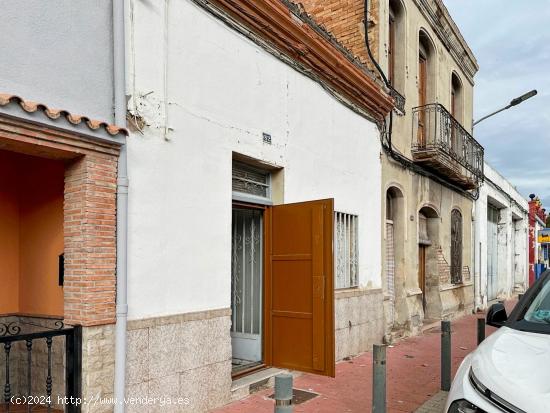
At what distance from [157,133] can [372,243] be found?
559cm

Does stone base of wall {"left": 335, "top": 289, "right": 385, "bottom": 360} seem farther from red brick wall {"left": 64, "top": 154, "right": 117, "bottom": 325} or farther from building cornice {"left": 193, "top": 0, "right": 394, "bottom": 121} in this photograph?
red brick wall {"left": 64, "top": 154, "right": 117, "bottom": 325}

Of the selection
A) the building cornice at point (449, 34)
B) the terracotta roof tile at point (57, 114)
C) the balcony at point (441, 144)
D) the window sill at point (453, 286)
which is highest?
the building cornice at point (449, 34)

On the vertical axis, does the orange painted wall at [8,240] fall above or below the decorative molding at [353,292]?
above

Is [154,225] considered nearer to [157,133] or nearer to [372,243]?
[157,133]

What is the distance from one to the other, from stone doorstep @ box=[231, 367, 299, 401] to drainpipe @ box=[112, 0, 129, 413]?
173 centimetres

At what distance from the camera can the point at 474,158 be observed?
1502 centimetres

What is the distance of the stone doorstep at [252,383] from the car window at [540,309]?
3.38 m

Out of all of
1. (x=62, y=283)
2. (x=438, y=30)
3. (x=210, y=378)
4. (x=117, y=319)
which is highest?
(x=438, y=30)

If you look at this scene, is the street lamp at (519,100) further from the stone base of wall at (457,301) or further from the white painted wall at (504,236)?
the stone base of wall at (457,301)

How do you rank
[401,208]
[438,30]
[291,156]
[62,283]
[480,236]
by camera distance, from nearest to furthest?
[62,283], [291,156], [401,208], [438,30], [480,236]

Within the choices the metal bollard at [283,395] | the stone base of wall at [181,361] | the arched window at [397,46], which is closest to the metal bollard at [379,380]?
the metal bollard at [283,395]

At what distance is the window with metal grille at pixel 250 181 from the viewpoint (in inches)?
243

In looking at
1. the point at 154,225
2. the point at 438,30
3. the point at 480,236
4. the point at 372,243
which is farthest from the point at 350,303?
the point at 480,236

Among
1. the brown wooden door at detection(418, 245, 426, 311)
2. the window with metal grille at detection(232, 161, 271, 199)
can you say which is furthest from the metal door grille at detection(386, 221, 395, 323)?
the window with metal grille at detection(232, 161, 271, 199)
